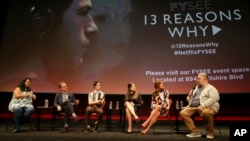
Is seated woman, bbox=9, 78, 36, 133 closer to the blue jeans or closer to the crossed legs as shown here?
the blue jeans

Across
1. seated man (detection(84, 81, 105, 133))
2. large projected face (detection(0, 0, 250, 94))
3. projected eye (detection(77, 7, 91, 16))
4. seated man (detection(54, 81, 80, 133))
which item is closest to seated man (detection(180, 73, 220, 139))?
large projected face (detection(0, 0, 250, 94))

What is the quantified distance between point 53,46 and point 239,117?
4337 millimetres

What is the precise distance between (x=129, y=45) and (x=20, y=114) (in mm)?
2592

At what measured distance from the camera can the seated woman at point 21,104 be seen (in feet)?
15.4

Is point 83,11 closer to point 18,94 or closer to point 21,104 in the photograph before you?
point 18,94

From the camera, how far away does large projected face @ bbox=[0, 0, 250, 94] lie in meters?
5.57

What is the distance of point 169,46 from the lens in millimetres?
5809

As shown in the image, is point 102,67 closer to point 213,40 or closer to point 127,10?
point 127,10

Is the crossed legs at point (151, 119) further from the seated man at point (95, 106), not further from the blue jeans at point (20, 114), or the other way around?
the blue jeans at point (20, 114)

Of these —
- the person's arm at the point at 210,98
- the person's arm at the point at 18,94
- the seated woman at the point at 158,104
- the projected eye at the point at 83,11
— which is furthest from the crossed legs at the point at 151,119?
the projected eye at the point at 83,11

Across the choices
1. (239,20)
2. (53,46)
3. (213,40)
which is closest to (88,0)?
(53,46)

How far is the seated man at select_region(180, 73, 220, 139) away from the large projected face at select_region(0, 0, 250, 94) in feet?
4.15

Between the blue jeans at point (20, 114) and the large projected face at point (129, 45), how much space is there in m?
1.16

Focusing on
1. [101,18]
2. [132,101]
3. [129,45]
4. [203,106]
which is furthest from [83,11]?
[203,106]
